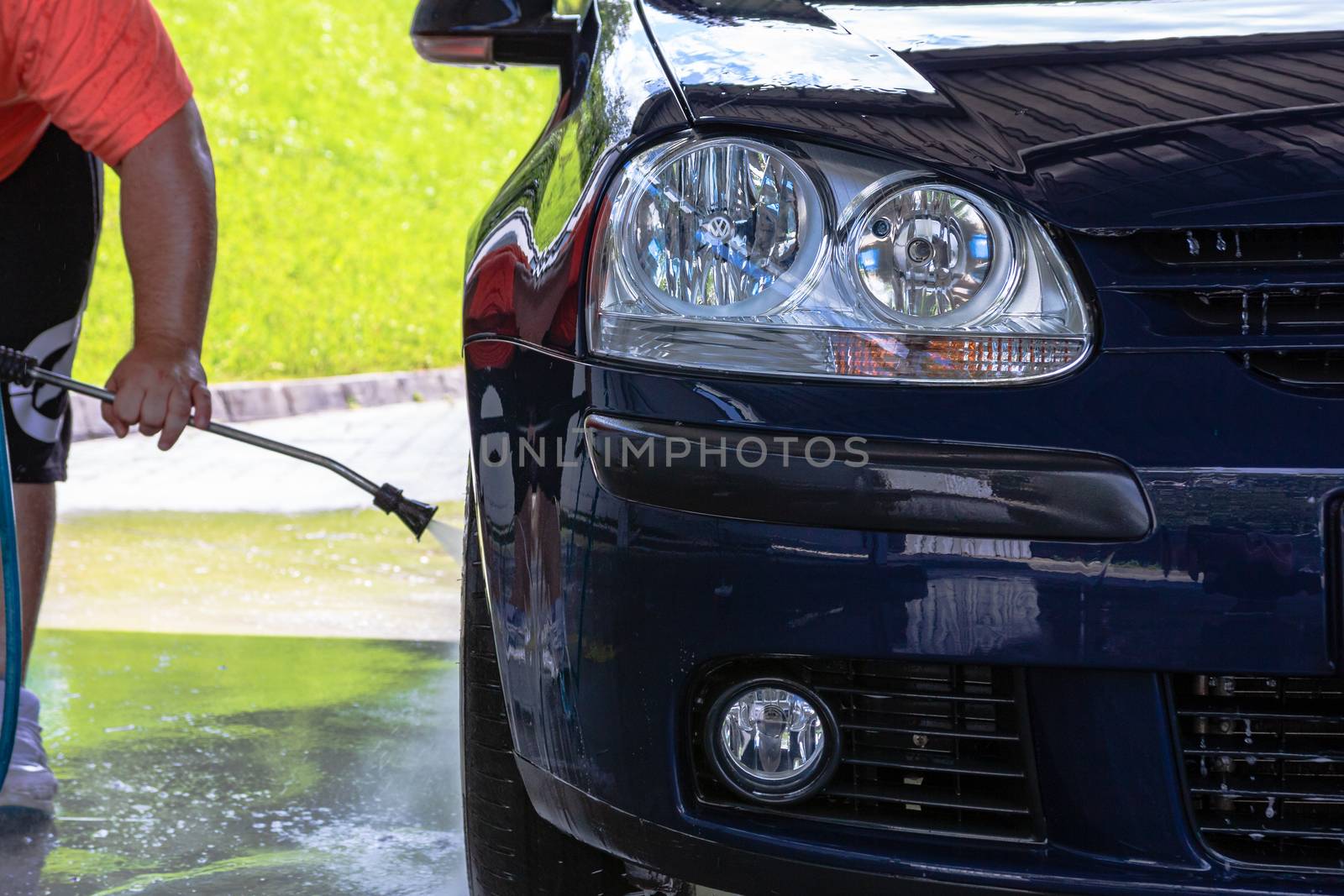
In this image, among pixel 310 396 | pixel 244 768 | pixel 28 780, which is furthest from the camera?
pixel 310 396

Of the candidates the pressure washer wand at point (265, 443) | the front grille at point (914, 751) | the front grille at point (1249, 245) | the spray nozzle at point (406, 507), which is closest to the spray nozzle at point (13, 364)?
the pressure washer wand at point (265, 443)

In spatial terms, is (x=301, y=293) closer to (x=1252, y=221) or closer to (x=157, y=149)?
(x=157, y=149)

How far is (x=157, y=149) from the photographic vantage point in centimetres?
239

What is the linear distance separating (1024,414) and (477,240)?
0.78m

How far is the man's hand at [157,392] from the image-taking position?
2381mm

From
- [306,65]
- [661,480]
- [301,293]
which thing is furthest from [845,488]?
[306,65]

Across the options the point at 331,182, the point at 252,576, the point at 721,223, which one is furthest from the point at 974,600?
the point at 331,182

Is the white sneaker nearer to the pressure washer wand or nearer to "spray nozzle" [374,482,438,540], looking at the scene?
the pressure washer wand

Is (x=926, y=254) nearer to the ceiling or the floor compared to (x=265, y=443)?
nearer to the ceiling

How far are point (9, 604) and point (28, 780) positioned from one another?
A: 0.52 m

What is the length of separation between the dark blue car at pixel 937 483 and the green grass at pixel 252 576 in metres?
2.67

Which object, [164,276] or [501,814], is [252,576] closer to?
[164,276]

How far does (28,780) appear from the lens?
2746 millimetres

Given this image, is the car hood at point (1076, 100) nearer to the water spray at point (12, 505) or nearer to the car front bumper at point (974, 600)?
the car front bumper at point (974, 600)
